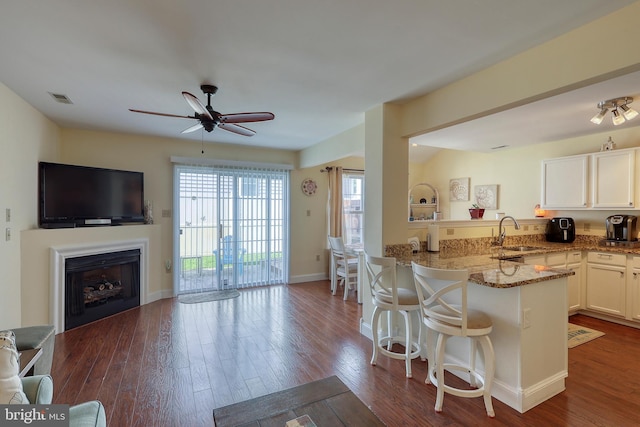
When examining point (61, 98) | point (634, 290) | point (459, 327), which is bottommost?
point (634, 290)

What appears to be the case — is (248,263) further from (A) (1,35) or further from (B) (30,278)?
(A) (1,35)

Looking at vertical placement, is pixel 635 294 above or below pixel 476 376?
above

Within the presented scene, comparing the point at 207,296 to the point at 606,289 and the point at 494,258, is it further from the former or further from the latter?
the point at 606,289

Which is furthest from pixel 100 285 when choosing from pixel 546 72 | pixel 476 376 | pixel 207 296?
pixel 546 72

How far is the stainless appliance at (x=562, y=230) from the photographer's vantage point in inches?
168

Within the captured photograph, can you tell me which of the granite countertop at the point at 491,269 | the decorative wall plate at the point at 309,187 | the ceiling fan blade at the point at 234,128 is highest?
the ceiling fan blade at the point at 234,128

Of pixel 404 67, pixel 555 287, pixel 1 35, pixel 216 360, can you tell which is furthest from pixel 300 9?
pixel 216 360

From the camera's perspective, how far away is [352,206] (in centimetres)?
617

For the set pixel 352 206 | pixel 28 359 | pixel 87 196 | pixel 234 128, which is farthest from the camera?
pixel 352 206

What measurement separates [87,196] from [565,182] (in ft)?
22.0

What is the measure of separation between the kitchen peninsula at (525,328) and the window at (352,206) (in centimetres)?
377

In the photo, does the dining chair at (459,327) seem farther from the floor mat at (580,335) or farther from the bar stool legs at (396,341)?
the floor mat at (580,335)

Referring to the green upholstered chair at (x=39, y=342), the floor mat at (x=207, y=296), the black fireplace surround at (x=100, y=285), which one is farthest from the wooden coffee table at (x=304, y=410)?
the floor mat at (x=207, y=296)

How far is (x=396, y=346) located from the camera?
3.10 metres
